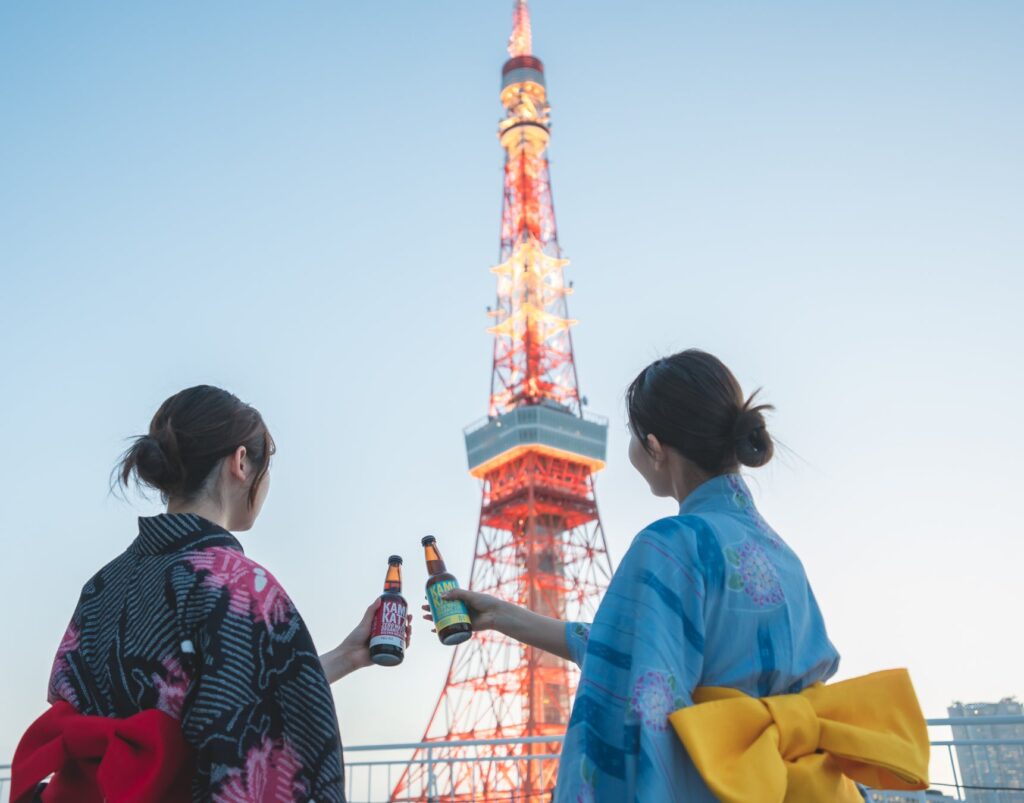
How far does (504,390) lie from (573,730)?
106ft

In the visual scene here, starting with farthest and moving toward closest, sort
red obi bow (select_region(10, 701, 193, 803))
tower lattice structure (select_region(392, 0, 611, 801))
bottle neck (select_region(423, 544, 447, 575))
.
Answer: tower lattice structure (select_region(392, 0, 611, 801)) < bottle neck (select_region(423, 544, 447, 575)) < red obi bow (select_region(10, 701, 193, 803))

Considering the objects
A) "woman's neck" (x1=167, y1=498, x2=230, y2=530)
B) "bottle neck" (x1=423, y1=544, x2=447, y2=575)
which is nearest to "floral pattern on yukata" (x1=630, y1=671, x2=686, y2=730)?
"woman's neck" (x1=167, y1=498, x2=230, y2=530)

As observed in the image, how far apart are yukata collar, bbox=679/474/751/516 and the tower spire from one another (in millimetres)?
39693

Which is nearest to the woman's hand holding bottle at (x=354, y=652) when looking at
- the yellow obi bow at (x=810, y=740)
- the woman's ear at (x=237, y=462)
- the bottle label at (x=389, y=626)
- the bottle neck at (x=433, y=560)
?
the bottle label at (x=389, y=626)

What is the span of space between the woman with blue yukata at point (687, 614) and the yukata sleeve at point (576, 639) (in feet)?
1.37

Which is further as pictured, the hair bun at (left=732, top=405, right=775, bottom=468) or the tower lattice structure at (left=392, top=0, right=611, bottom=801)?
the tower lattice structure at (left=392, top=0, right=611, bottom=801)

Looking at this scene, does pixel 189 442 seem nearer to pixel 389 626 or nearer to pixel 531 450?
pixel 389 626

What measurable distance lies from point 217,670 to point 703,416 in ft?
3.36

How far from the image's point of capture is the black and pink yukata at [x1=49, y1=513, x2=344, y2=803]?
1570mm

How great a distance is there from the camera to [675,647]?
1.52 metres

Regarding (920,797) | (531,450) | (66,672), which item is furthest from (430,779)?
(531,450)

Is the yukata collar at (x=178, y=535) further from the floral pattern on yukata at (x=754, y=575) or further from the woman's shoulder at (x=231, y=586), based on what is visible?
the floral pattern on yukata at (x=754, y=575)

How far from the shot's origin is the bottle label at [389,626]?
94.2 inches

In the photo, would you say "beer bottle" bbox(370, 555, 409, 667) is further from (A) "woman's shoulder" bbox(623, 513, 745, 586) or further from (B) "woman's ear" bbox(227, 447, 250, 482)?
(A) "woman's shoulder" bbox(623, 513, 745, 586)
